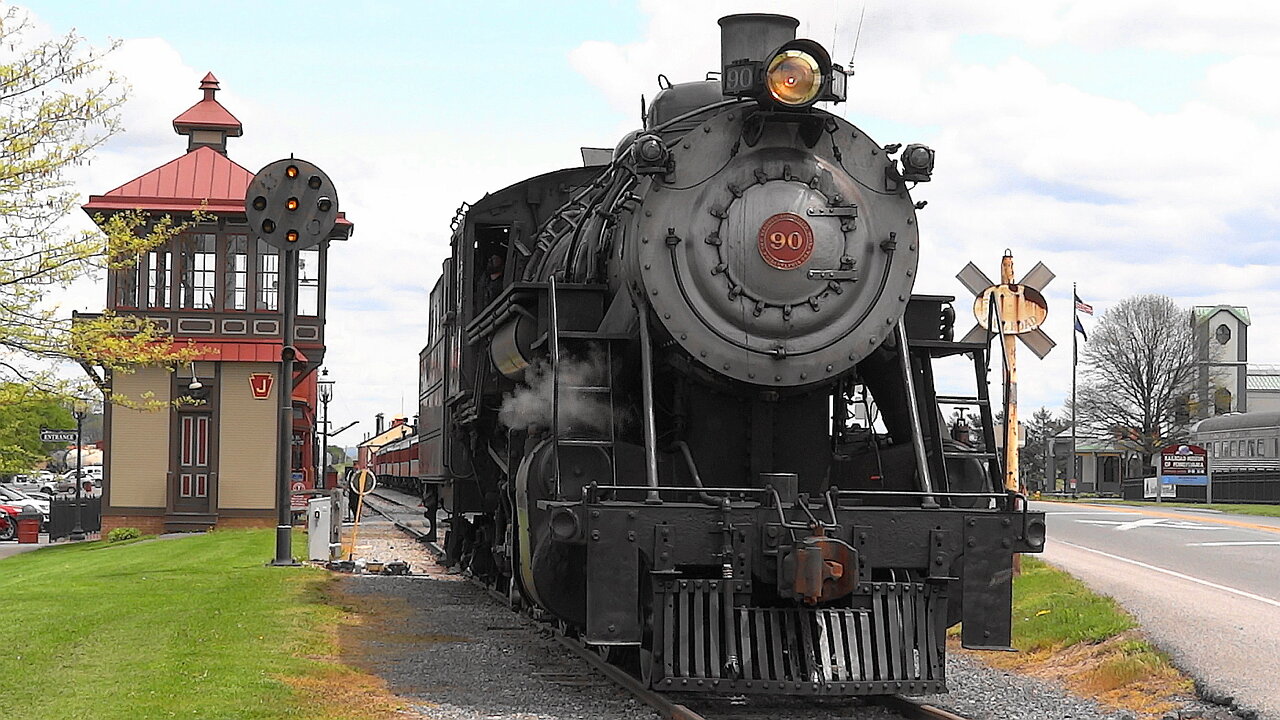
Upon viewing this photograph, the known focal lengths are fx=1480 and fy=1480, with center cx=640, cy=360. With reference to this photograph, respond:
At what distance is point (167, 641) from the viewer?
10812mm

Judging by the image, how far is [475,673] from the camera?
1012 cm

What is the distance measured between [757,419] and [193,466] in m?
22.1

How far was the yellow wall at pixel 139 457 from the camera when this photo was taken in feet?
95.3

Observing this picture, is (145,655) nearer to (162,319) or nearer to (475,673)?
(475,673)

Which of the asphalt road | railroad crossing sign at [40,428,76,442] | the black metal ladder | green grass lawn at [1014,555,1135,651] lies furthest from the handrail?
railroad crossing sign at [40,428,76,442]

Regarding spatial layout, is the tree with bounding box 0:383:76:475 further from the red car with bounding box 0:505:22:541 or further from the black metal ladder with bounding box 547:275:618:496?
the red car with bounding box 0:505:22:541

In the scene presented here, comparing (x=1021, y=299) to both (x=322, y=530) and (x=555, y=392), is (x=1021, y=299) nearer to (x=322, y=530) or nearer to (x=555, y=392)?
(x=555, y=392)

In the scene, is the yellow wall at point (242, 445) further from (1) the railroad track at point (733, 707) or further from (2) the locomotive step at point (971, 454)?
(2) the locomotive step at point (971, 454)

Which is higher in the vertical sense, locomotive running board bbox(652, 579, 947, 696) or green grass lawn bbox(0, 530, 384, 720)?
locomotive running board bbox(652, 579, 947, 696)

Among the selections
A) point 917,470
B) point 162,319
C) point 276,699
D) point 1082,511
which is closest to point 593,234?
point 917,470

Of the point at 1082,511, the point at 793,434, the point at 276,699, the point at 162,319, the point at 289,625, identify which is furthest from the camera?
the point at 1082,511

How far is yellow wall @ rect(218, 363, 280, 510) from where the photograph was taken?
29.1 meters

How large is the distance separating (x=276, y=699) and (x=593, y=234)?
12.2 feet

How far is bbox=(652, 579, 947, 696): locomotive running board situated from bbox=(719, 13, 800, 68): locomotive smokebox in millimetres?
3661
